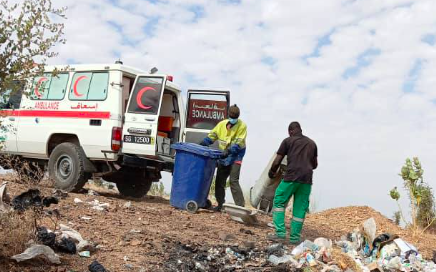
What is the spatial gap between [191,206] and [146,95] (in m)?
2.00

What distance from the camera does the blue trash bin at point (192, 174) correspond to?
8.04m

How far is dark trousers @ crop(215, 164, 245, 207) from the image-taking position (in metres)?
8.22

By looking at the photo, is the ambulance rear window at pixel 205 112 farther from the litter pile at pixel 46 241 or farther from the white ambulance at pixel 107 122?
the litter pile at pixel 46 241

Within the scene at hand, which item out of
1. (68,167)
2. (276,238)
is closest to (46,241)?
(276,238)

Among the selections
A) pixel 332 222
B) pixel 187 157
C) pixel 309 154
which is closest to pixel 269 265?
pixel 309 154

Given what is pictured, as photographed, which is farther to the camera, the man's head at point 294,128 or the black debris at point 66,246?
the man's head at point 294,128

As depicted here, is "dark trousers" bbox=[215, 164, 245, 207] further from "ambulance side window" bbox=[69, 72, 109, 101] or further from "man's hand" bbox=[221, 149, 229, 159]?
"ambulance side window" bbox=[69, 72, 109, 101]

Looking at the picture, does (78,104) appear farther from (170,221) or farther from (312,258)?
(312,258)

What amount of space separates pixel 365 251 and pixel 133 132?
4.03 metres

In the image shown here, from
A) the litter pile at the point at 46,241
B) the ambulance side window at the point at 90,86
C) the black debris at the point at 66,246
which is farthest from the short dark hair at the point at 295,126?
the black debris at the point at 66,246

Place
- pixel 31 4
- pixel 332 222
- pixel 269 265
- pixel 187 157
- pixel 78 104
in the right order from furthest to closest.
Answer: pixel 332 222 → pixel 78 104 → pixel 187 157 → pixel 269 265 → pixel 31 4

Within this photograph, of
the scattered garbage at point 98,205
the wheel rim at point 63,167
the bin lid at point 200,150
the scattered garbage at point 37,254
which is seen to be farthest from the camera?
the wheel rim at point 63,167

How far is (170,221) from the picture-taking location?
7.06 metres

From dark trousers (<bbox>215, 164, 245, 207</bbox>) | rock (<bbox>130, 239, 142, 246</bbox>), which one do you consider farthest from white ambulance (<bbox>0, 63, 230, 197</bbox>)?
rock (<bbox>130, 239, 142, 246</bbox>)
